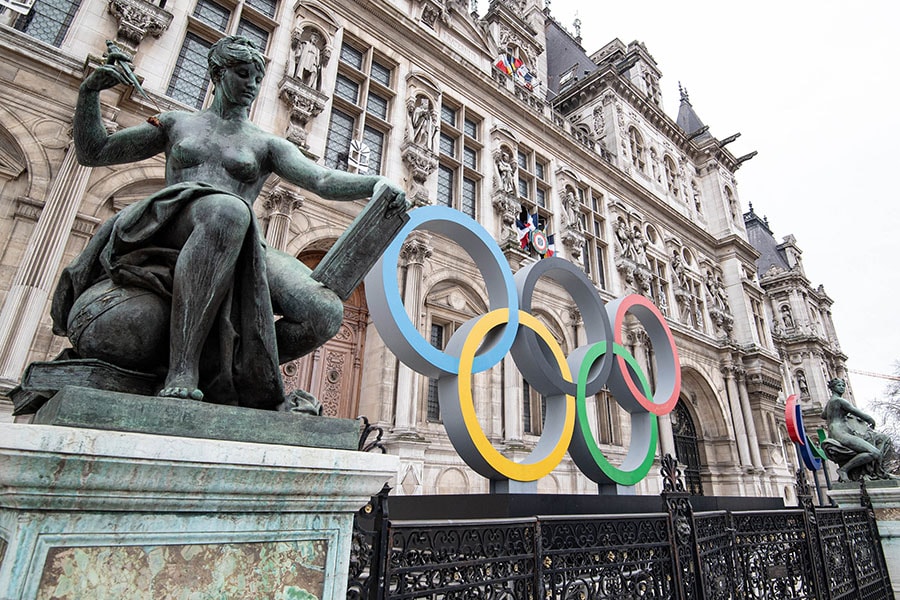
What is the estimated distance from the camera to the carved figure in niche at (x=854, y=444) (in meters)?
8.59

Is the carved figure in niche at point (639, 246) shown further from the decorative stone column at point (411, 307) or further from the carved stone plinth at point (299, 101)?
the carved stone plinth at point (299, 101)

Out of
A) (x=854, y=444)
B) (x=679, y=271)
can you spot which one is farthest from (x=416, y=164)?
(x=679, y=271)

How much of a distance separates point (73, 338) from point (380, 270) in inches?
175

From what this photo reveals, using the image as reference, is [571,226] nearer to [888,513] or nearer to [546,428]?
[546,428]

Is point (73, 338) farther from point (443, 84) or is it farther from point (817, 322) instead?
point (817, 322)

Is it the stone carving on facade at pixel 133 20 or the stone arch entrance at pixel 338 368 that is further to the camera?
the stone arch entrance at pixel 338 368

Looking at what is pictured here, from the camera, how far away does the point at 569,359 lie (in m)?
8.57

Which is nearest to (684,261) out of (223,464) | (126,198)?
(126,198)

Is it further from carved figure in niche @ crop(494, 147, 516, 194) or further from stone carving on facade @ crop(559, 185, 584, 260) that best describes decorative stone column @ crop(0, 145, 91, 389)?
stone carving on facade @ crop(559, 185, 584, 260)

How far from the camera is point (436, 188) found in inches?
511


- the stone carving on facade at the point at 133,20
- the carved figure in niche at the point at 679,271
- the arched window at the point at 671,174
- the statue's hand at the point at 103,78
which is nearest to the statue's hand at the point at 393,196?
the statue's hand at the point at 103,78

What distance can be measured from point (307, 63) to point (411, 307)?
21.1 ft

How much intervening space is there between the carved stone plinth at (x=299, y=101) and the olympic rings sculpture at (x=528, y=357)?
5086mm

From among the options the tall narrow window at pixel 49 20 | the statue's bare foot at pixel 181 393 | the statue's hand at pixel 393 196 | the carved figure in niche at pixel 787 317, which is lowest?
the statue's bare foot at pixel 181 393
